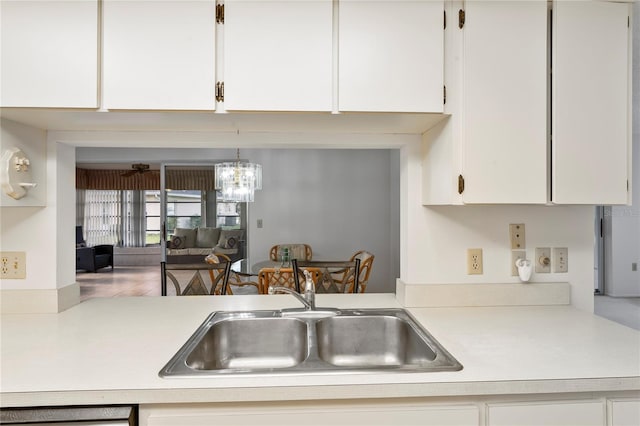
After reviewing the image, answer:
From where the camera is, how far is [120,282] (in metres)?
7.09

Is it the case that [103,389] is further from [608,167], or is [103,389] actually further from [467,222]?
[608,167]

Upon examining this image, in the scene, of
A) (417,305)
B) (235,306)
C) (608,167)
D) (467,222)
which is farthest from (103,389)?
(608,167)

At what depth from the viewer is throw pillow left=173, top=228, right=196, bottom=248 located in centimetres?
809

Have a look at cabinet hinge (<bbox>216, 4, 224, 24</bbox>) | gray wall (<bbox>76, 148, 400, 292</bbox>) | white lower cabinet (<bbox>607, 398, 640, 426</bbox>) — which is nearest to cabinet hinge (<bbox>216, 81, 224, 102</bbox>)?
cabinet hinge (<bbox>216, 4, 224, 24</bbox>)

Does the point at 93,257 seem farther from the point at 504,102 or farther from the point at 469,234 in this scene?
the point at 504,102

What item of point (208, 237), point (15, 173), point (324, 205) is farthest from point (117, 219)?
point (15, 173)

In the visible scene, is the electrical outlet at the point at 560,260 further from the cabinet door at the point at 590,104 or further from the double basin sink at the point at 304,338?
the double basin sink at the point at 304,338

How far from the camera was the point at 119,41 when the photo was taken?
4.00 ft

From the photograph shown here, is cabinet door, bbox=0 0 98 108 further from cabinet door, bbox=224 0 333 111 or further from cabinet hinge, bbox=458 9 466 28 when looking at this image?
cabinet hinge, bbox=458 9 466 28

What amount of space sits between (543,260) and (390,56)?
1.14 m

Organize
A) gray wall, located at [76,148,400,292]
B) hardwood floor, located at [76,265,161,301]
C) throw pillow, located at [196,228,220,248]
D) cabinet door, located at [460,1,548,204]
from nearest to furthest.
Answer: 1. cabinet door, located at [460,1,548,204]
2. gray wall, located at [76,148,400,292]
3. hardwood floor, located at [76,265,161,301]
4. throw pillow, located at [196,228,220,248]

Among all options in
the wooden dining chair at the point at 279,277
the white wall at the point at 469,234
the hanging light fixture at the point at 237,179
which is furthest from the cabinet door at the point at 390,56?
the hanging light fixture at the point at 237,179

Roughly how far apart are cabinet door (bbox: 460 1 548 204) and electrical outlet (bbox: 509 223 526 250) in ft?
1.26

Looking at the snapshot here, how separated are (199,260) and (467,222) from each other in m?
6.92
